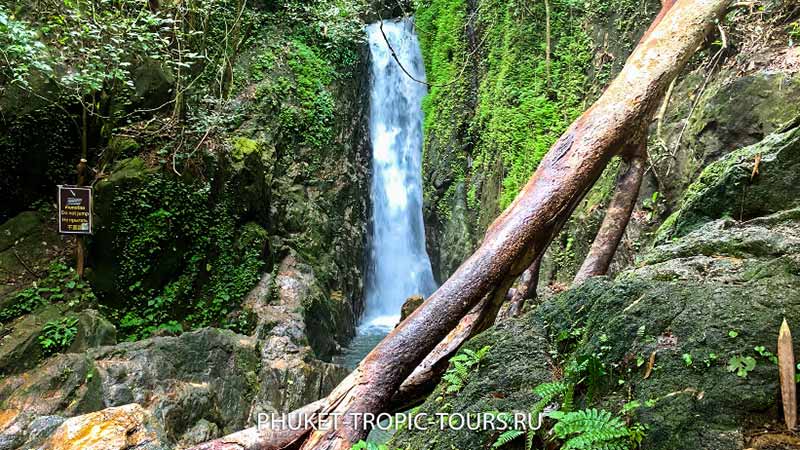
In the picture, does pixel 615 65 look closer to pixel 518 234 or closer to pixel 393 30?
pixel 518 234

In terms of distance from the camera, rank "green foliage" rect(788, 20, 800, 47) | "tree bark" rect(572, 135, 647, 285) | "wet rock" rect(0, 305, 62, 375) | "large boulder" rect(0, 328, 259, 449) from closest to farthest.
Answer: "tree bark" rect(572, 135, 647, 285), "green foliage" rect(788, 20, 800, 47), "large boulder" rect(0, 328, 259, 449), "wet rock" rect(0, 305, 62, 375)

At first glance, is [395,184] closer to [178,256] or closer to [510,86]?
[510,86]

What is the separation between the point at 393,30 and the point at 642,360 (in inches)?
625

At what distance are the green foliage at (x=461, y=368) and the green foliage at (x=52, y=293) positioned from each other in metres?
6.36

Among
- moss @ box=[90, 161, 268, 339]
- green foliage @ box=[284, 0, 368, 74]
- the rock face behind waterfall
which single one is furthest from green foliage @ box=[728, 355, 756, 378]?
green foliage @ box=[284, 0, 368, 74]

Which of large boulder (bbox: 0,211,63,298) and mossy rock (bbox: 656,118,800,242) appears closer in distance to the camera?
mossy rock (bbox: 656,118,800,242)

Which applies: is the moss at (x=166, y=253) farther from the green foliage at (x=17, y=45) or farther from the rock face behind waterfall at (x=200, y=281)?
the green foliage at (x=17, y=45)

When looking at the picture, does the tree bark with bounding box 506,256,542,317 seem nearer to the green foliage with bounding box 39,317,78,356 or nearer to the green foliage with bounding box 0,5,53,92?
the green foliage with bounding box 0,5,53,92

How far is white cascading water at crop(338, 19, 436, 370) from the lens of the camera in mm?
13516

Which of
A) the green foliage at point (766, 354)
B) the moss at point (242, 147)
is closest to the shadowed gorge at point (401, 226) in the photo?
the green foliage at point (766, 354)

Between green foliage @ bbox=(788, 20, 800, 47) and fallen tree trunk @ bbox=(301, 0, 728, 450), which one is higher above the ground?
green foliage @ bbox=(788, 20, 800, 47)

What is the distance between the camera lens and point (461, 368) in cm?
227

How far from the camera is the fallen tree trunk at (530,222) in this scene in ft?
7.21

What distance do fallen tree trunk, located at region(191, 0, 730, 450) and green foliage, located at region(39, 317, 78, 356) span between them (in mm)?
5416
